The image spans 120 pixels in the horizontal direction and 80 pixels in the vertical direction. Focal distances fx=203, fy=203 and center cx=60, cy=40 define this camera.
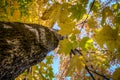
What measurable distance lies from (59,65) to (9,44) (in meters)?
4.71

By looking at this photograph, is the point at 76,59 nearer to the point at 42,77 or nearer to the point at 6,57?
the point at 6,57

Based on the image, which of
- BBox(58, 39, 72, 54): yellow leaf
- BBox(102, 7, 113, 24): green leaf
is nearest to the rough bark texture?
BBox(58, 39, 72, 54): yellow leaf

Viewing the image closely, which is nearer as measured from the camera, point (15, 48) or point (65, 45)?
point (65, 45)

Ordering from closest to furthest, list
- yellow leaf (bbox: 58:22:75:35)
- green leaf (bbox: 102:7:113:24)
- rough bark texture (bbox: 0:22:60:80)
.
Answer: yellow leaf (bbox: 58:22:75:35) → green leaf (bbox: 102:7:113:24) → rough bark texture (bbox: 0:22:60:80)

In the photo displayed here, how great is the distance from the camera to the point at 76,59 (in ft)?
5.48

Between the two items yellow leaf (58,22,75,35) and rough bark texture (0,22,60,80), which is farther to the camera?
rough bark texture (0,22,60,80)

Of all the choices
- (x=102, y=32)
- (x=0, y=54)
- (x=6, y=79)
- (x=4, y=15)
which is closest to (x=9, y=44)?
(x=0, y=54)

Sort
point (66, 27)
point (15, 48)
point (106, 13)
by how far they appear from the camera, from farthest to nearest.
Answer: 1. point (15, 48)
2. point (106, 13)
3. point (66, 27)

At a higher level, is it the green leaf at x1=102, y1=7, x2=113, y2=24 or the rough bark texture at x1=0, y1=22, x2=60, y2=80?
the green leaf at x1=102, y1=7, x2=113, y2=24

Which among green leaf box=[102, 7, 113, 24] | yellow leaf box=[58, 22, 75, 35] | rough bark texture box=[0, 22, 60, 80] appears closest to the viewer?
yellow leaf box=[58, 22, 75, 35]

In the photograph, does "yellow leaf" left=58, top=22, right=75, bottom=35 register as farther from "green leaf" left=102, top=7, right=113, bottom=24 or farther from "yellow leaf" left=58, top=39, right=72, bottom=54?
"green leaf" left=102, top=7, right=113, bottom=24

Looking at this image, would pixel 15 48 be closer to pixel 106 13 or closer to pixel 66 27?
pixel 66 27

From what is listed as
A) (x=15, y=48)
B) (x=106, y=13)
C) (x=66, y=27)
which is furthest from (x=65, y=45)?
(x=15, y=48)

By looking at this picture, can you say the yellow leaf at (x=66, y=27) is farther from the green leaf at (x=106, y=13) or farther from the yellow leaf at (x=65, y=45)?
the green leaf at (x=106, y=13)
